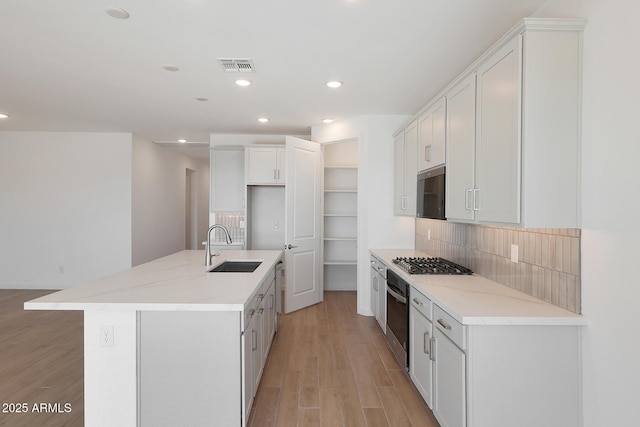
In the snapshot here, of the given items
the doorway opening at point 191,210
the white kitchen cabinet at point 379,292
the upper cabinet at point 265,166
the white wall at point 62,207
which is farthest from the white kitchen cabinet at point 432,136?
the doorway opening at point 191,210

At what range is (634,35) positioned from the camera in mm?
1508

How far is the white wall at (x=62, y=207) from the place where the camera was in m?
5.88

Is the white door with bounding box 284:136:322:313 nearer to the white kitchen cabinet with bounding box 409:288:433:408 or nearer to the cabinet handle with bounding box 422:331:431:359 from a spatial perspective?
the white kitchen cabinet with bounding box 409:288:433:408

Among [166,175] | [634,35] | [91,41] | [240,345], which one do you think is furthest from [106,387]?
[166,175]

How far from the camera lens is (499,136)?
2.00 m

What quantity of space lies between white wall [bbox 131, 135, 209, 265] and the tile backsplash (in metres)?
5.40

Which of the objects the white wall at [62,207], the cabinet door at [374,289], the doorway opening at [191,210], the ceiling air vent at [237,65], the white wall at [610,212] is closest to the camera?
the white wall at [610,212]

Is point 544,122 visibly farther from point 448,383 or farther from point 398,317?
point 398,317

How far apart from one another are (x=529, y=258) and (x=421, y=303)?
0.75 metres

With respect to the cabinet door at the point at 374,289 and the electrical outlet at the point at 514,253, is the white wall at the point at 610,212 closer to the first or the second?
the electrical outlet at the point at 514,253

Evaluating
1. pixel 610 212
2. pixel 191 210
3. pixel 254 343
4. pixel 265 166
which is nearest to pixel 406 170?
pixel 265 166

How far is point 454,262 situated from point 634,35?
2273 mm

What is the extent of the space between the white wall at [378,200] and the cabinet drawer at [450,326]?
95.6 inches

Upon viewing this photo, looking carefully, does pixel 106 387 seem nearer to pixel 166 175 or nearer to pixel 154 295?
pixel 154 295
